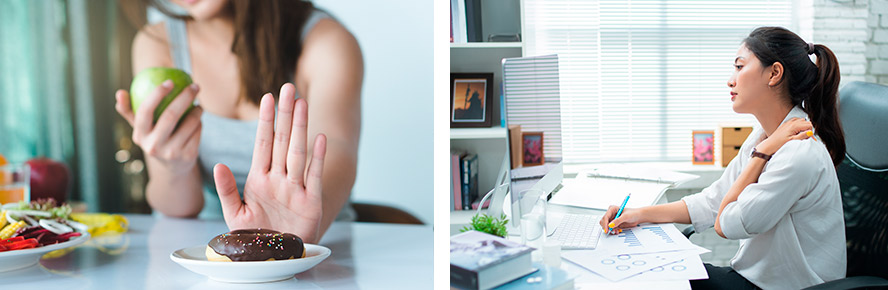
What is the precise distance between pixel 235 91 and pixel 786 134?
1791mm

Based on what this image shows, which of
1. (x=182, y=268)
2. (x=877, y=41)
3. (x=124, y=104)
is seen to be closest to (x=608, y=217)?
(x=182, y=268)

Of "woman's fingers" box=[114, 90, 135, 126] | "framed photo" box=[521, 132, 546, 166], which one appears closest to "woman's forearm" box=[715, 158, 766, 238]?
"framed photo" box=[521, 132, 546, 166]

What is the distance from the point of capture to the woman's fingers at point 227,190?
1.17 meters

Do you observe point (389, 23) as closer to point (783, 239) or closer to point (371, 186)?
point (371, 186)

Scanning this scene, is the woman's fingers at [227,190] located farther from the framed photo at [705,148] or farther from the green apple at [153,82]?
the framed photo at [705,148]

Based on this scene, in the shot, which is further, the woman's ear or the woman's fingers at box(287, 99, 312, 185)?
the woman's fingers at box(287, 99, 312, 185)

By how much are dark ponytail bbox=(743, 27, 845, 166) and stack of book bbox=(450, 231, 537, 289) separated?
626 millimetres

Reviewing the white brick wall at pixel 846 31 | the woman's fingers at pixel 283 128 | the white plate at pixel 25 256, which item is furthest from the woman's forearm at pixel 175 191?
the white brick wall at pixel 846 31

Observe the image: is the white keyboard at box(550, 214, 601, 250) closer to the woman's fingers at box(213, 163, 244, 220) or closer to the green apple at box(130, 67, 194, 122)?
the woman's fingers at box(213, 163, 244, 220)

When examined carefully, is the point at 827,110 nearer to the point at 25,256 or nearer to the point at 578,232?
the point at 578,232

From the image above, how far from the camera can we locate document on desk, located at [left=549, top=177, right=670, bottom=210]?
4.23ft

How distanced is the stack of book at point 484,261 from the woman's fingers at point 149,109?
104 centimetres

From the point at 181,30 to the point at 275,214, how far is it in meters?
1.19

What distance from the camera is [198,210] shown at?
2.03 metres
